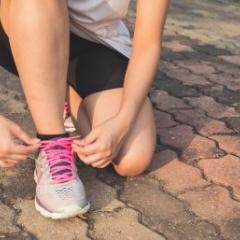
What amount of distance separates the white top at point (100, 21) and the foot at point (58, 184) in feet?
1.41

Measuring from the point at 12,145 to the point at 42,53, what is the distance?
25 centimetres

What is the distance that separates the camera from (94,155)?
1.49 metres

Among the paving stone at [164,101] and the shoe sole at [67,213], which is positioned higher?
the shoe sole at [67,213]

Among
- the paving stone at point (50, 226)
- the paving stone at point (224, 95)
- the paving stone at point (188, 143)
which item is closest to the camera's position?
the paving stone at point (50, 226)

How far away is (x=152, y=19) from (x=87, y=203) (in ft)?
1.80

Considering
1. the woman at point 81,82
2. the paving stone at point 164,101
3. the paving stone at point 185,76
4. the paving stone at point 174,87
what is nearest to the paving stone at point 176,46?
the paving stone at point 185,76

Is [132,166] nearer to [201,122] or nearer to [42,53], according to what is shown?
[42,53]

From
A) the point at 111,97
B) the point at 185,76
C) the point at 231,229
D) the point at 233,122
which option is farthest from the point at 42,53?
the point at 185,76

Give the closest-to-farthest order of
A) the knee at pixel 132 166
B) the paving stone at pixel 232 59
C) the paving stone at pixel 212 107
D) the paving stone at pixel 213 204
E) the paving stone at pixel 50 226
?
the paving stone at pixel 50 226
the paving stone at pixel 213 204
the knee at pixel 132 166
the paving stone at pixel 212 107
the paving stone at pixel 232 59

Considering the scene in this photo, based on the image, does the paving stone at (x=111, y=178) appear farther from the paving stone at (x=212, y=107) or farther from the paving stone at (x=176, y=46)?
the paving stone at (x=176, y=46)

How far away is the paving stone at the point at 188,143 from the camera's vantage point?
1.89 metres

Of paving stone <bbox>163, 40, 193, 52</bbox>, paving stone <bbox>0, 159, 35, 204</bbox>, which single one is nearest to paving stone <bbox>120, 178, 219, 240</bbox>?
paving stone <bbox>0, 159, 35, 204</bbox>

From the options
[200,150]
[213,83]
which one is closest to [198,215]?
[200,150]

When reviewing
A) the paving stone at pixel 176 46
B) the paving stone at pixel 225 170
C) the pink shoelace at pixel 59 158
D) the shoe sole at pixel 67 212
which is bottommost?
the paving stone at pixel 176 46
